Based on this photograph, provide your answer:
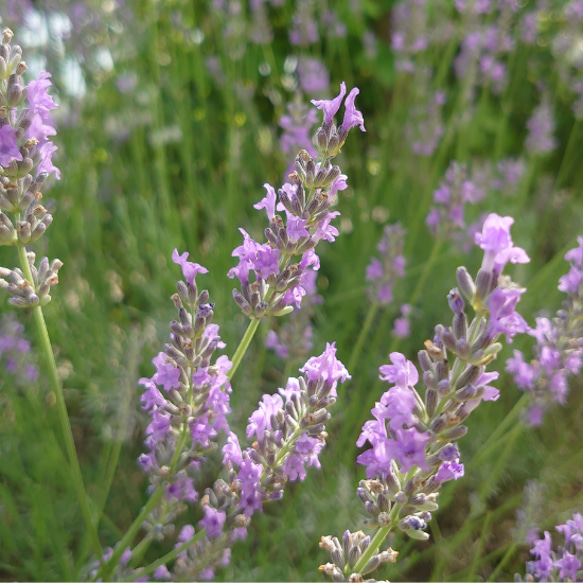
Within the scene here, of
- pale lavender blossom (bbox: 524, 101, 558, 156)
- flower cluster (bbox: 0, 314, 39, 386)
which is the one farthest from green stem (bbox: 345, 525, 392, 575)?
pale lavender blossom (bbox: 524, 101, 558, 156)

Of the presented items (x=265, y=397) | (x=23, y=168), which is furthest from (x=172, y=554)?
(x=23, y=168)

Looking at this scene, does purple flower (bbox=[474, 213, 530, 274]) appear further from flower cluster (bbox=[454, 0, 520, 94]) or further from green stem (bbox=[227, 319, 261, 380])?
flower cluster (bbox=[454, 0, 520, 94])

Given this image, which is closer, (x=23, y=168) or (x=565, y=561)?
(x=23, y=168)

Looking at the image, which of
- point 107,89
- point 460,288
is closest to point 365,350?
point 107,89

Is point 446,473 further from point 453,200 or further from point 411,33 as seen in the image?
point 411,33

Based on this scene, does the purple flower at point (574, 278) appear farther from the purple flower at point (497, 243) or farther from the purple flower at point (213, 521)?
the purple flower at point (213, 521)

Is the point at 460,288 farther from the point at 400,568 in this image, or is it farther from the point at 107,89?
the point at 107,89
